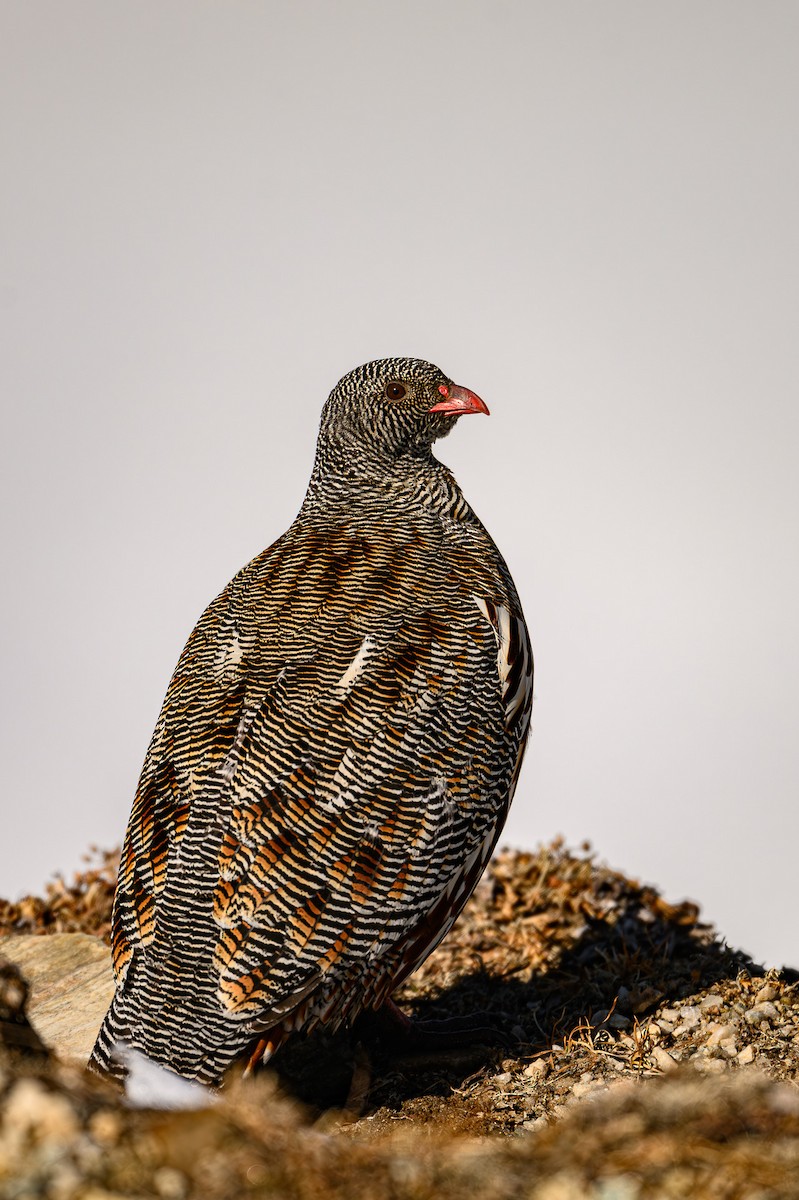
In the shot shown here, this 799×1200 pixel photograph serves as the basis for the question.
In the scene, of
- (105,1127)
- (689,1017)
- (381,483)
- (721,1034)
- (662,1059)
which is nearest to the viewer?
(105,1127)

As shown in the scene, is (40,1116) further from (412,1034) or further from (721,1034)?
(721,1034)

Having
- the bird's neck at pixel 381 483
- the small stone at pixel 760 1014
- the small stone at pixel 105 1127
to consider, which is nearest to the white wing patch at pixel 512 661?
the bird's neck at pixel 381 483

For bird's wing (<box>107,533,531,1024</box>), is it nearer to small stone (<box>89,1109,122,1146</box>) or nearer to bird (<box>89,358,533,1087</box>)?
bird (<box>89,358,533,1087</box>)

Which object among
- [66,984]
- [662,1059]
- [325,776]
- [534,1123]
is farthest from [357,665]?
[66,984]

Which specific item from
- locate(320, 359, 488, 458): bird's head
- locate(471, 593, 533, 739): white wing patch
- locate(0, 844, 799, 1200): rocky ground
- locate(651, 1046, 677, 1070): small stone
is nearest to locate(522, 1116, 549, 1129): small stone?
locate(0, 844, 799, 1200): rocky ground

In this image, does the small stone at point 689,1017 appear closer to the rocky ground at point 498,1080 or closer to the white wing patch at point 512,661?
the rocky ground at point 498,1080

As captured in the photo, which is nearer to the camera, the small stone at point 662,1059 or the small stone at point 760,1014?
the small stone at point 662,1059
